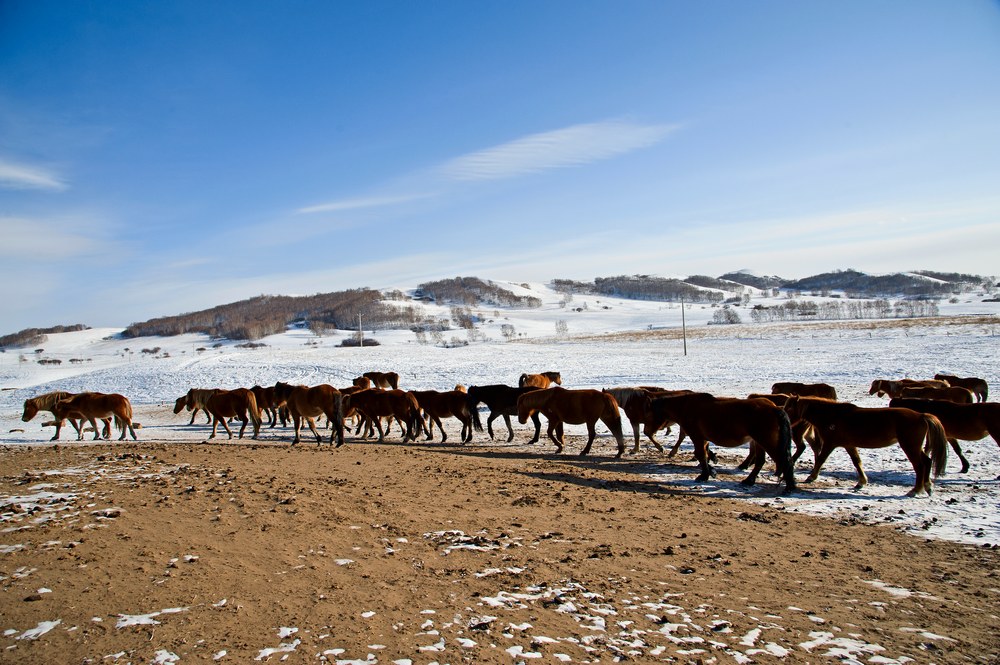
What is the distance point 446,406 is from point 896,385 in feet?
47.9

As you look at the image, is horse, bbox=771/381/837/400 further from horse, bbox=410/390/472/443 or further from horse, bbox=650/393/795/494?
horse, bbox=410/390/472/443

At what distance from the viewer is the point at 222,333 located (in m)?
154

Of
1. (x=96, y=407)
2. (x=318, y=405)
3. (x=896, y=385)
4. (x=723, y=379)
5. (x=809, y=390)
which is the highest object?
(x=96, y=407)

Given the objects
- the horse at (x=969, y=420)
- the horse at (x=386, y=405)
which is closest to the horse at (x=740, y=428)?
the horse at (x=969, y=420)

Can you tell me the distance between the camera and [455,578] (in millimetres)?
5453

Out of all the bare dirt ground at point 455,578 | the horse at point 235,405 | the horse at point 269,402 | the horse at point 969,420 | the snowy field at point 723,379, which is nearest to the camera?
the bare dirt ground at point 455,578

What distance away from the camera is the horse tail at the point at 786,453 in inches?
372

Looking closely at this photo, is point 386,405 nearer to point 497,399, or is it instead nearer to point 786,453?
point 497,399

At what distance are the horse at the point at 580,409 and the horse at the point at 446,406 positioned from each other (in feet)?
8.96

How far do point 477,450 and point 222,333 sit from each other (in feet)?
519

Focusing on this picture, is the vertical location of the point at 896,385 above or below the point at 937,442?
below

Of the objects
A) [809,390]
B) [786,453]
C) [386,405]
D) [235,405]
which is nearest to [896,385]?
[809,390]

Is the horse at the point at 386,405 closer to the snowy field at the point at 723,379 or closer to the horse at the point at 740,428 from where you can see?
the snowy field at the point at 723,379

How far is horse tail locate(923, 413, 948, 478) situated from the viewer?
900 cm
